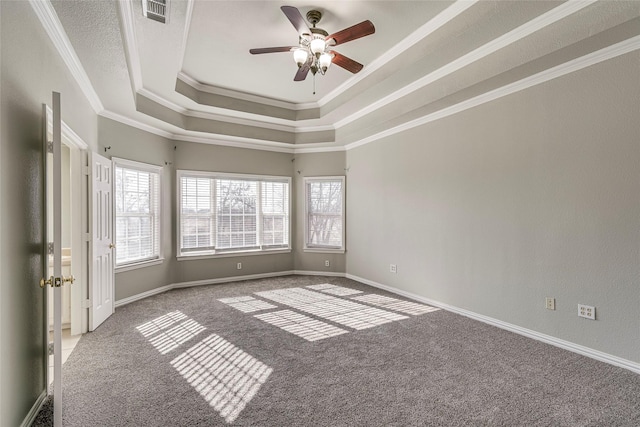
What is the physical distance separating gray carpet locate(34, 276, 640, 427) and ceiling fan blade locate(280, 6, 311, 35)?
288cm

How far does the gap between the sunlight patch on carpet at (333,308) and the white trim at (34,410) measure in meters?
2.65

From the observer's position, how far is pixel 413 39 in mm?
3344

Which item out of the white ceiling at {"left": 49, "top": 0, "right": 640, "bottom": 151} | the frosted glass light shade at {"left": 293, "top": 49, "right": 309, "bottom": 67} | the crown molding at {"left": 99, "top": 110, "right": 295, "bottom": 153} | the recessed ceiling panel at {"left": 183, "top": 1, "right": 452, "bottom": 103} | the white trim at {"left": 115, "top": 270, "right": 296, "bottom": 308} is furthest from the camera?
the white trim at {"left": 115, "top": 270, "right": 296, "bottom": 308}

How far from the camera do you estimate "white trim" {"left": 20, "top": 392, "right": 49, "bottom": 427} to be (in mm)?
2003

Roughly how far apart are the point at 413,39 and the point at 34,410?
14.2 feet

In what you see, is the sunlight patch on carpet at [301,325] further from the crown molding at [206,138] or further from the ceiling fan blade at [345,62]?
the crown molding at [206,138]

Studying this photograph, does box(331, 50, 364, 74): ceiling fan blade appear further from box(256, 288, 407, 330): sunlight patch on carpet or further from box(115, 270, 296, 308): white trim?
box(115, 270, 296, 308): white trim

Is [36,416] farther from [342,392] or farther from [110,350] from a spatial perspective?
[342,392]

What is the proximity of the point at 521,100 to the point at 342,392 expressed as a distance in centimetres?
334

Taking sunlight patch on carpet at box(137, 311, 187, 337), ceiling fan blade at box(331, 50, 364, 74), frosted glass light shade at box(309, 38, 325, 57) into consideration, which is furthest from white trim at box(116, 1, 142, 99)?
sunlight patch on carpet at box(137, 311, 187, 337)

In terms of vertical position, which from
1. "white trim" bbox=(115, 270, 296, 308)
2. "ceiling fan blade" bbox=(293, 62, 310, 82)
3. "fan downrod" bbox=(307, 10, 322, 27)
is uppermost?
"fan downrod" bbox=(307, 10, 322, 27)

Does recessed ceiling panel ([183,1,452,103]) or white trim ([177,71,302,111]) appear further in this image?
white trim ([177,71,302,111])

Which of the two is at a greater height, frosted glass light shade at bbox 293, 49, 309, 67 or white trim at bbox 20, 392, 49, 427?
frosted glass light shade at bbox 293, 49, 309, 67

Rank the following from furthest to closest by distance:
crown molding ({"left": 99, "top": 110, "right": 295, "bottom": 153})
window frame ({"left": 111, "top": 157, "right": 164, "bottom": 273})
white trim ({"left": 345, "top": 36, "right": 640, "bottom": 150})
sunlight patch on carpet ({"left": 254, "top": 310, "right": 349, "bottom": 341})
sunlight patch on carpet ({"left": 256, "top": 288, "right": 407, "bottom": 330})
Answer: crown molding ({"left": 99, "top": 110, "right": 295, "bottom": 153})
window frame ({"left": 111, "top": 157, "right": 164, "bottom": 273})
sunlight patch on carpet ({"left": 256, "top": 288, "right": 407, "bottom": 330})
sunlight patch on carpet ({"left": 254, "top": 310, "right": 349, "bottom": 341})
white trim ({"left": 345, "top": 36, "right": 640, "bottom": 150})
